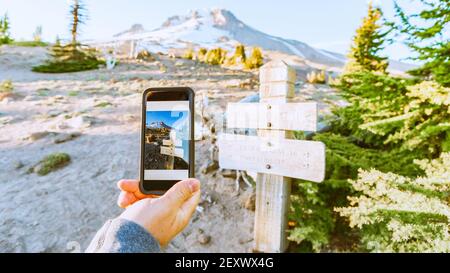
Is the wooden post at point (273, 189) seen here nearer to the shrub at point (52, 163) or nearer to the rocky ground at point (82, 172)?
the rocky ground at point (82, 172)

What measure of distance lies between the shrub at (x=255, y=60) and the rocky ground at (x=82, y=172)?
300cm

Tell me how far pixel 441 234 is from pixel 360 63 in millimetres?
5420

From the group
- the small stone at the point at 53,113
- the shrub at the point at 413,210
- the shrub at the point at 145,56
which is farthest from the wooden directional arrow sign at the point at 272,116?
the shrub at the point at 145,56

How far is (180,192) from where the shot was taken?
37.1 inches

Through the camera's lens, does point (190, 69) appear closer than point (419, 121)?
No

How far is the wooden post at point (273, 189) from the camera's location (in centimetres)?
223

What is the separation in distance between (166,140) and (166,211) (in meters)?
0.34

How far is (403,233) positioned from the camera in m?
1.61

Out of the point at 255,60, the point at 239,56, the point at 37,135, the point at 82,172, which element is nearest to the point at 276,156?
the point at 82,172

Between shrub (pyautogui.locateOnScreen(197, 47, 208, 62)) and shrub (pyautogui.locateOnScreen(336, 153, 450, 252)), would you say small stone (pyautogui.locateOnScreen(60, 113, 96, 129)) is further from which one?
shrub (pyautogui.locateOnScreen(197, 47, 208, 62))

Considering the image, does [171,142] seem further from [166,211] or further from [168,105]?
[166,211]

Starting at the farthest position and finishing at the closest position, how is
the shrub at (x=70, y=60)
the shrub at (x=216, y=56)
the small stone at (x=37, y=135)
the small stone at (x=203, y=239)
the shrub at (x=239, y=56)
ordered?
the shrub at (x=216, y=56) < the shrub at (x=239, y=56) < the shrub at (x=70, y=60) < the small stone at (x=37, y=135) < the small stone at (x=203, y=239)

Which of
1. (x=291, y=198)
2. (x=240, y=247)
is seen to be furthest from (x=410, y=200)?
(x=240, y=247)
